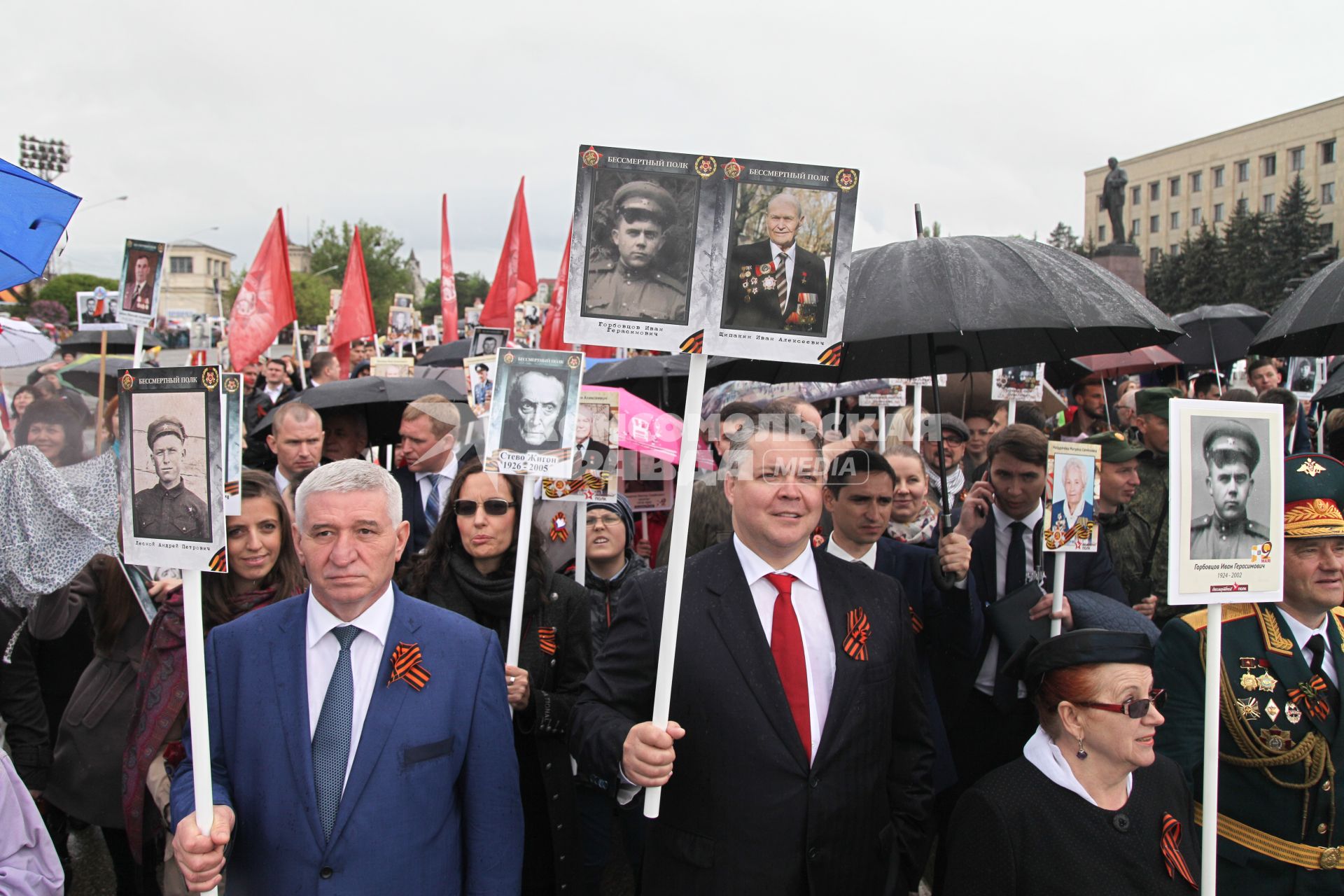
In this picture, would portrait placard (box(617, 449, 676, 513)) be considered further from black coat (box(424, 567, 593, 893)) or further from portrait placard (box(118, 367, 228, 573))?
portrait placard (box(118, 367, 228, 573))

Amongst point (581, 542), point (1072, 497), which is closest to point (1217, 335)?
point (1072, 497)

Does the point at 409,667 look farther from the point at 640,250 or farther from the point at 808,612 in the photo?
the point at 640,250

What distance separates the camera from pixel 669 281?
257cm

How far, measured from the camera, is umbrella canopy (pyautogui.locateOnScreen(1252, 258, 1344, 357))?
444cm

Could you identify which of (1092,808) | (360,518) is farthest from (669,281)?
(1092,808)

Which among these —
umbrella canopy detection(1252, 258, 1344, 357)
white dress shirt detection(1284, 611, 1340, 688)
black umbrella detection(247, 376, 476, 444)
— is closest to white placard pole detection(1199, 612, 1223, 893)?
white dress shirt detection(1284, 611, 1340, 688)

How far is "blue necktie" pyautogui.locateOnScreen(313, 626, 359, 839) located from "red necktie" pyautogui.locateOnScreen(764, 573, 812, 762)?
3.75 feet

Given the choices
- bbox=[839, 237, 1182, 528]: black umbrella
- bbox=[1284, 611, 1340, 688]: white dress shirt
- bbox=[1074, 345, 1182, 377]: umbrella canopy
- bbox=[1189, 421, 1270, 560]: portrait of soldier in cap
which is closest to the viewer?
bbox=[1189, 421, 1270, 560]: portrait of soldier in cap

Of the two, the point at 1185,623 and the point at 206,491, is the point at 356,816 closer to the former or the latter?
the point at 206,491

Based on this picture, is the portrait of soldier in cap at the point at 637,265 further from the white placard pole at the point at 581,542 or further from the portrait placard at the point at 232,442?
the white placard pole at the point at 581,542

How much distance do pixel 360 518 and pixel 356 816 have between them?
75 centimetres

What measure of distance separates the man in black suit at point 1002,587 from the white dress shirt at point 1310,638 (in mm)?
831

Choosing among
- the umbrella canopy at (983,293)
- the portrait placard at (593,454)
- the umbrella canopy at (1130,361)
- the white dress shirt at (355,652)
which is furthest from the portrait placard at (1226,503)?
the umbrella canopy at (1130,361)

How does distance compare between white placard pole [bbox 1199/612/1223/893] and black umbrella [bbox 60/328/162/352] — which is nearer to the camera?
white placard pole [bbox 1199/612/1223/893]
